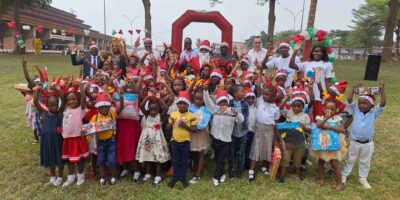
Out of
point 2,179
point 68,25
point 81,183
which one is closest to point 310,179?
point 81,183

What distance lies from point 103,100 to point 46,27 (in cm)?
4520

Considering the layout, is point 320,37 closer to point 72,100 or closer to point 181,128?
point 181,128

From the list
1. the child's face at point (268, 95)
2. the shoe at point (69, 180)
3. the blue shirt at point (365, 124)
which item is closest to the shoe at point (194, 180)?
the child's face at point (268, 95)

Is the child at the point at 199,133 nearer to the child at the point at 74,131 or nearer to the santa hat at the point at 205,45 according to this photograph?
the child at the point at 74,131

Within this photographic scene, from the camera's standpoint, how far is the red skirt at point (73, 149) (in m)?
4.46

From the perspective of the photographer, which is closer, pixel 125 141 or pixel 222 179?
pixel 125 141

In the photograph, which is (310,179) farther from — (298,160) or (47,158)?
(47,158)

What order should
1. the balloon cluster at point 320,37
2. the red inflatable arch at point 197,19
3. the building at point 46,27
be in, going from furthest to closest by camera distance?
the building at point 46,27 → the red inflatable arch at point 197,19 → the balloon cluster at point 320,37

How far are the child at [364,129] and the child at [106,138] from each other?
3401 mm

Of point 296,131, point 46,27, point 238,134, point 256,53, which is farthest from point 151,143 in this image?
point 46,27

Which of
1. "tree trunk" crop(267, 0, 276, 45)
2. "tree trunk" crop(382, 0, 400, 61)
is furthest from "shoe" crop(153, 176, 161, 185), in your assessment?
"tree trunk" crop(382, 0, 400, 61)

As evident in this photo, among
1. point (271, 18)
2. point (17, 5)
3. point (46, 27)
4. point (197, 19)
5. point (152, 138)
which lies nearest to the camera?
point (152, 138)

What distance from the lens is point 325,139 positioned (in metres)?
4.46

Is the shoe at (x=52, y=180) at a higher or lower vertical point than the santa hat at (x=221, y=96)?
lower
